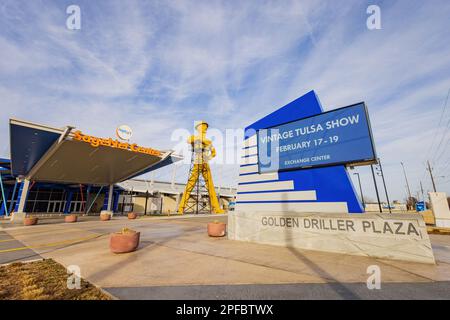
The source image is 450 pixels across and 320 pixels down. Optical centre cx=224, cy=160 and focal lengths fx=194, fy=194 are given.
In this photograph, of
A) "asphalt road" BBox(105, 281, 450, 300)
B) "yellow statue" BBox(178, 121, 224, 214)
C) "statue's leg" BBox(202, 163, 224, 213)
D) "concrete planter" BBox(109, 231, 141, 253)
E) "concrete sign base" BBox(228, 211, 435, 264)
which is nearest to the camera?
"asphalt road" BBox(105, 281, 450, 300)

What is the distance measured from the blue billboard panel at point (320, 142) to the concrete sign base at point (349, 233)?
2167 mm

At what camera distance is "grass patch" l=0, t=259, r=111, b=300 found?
11.7ft

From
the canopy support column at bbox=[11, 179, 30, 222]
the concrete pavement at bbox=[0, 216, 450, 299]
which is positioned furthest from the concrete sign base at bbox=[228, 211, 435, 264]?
the canopy support column at bbox=[11, 179, 30, 222]

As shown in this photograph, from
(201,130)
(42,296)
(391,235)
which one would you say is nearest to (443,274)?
(391,235)

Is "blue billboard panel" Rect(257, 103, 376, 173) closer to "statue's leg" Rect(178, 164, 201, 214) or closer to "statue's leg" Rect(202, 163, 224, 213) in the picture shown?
"statue's leg" Rect(178, 164, 201, 214)

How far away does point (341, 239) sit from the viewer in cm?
682

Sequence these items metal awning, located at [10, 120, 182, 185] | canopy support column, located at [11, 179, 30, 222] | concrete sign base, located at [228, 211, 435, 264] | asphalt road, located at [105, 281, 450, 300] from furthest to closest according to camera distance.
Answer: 1. canopy support column, located at [11, 179, 30, 222]
2. metal awning, located at [10, 120, 182, 185]
3. concrete sign base, located at [228, 211, 435, 264]
4. asphalt road, located at [105, 281, 450, 300]

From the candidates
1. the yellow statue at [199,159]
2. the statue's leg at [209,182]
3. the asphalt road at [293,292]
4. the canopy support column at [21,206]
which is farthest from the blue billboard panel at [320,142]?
the statue's leg at [209,182]

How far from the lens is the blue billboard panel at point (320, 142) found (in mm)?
7375

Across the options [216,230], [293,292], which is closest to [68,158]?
[216,230]

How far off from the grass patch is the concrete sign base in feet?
21.5

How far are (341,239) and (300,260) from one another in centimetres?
200

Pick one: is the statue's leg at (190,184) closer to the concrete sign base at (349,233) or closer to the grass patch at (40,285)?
the concrete sign base at (349,233)
